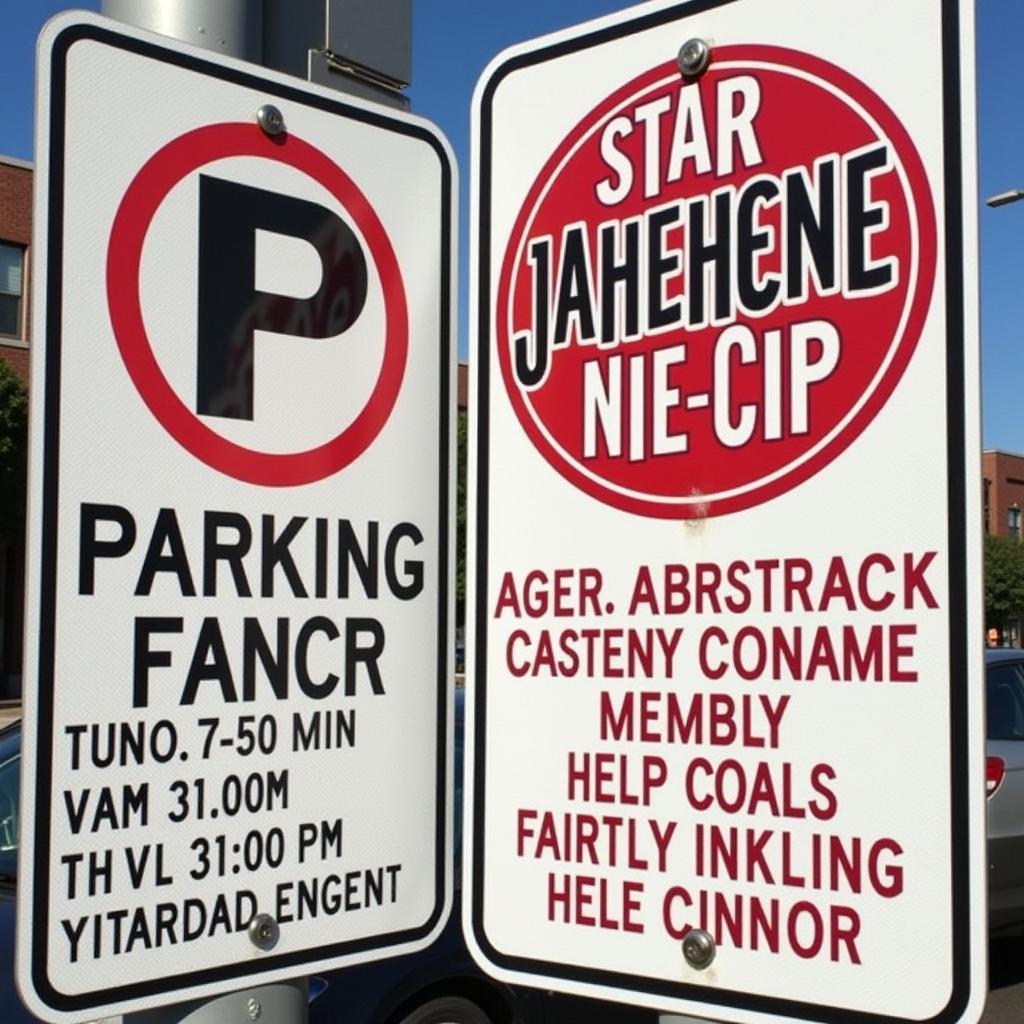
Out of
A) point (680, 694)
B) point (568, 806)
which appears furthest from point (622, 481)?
point (568, 806)

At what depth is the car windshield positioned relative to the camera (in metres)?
7.25

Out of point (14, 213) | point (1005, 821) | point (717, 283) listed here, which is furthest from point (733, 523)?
point (14, 213)

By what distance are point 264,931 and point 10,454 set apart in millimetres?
25304

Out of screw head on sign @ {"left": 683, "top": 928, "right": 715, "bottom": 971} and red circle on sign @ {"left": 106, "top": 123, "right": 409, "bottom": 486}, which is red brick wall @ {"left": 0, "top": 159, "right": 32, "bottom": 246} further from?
screw head on sign @ {"left": 683, "top": 928, "right": 715, "bottom": 971}

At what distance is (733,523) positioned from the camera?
1.27 m

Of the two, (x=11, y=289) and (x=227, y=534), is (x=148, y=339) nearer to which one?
(x=227, y=534)

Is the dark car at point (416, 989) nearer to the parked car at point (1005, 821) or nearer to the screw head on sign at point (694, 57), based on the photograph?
the parked car at point (1005, 821)

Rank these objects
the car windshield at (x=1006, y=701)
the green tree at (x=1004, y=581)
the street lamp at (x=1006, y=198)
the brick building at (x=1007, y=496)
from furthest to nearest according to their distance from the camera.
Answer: the brick building at (x=1007, y=496) → the green tree at (x=1004, y=581) → the street lamp at (x=1006, y=198) → the car windshield at (x=1006, y=701)

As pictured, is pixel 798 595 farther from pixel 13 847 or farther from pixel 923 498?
pixel 13 847

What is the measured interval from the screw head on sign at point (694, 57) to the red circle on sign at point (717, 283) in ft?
0.04

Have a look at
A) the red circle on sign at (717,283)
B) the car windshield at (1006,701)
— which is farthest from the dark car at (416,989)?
the red circle on sign at (717,283)

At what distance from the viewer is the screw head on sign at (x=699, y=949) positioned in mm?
1242

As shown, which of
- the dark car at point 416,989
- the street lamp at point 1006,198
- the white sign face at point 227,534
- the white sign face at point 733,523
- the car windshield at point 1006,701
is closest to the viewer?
the white sign face at point 733,523

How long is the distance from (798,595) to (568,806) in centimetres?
32
